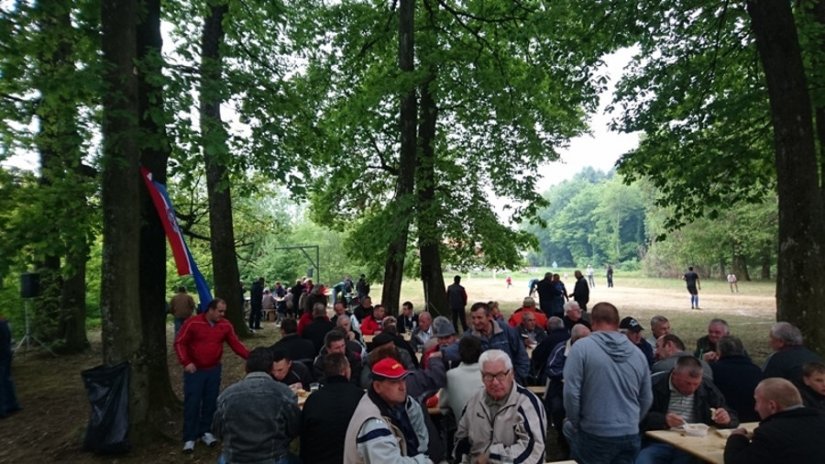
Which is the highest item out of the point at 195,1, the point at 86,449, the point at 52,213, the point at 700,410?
the point at 195,1

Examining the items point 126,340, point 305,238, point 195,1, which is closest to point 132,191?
point 126,340

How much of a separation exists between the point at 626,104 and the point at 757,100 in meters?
2.72

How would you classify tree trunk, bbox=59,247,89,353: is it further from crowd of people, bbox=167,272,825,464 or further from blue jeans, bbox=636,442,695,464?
blue jeans, bbox=636,442,695,464

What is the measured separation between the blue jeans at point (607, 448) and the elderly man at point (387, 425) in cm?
160

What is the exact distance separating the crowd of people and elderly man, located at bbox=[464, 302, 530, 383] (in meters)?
0.02

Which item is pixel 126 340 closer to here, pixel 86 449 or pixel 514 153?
pixel 86 449

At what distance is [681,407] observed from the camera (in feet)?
14.3

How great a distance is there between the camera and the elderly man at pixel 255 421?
3566 millimetres

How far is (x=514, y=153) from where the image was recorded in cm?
1519

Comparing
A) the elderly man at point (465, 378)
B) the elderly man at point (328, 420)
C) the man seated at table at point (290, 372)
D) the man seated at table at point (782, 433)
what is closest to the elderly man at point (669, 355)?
the man seated at table at point (782, 433)

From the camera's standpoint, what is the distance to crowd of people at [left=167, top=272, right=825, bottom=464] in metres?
2.96

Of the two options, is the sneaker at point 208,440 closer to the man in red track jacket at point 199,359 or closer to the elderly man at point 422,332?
the man in red track jacket at point 199,359

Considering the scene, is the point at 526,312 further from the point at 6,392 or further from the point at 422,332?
the point at 6,392

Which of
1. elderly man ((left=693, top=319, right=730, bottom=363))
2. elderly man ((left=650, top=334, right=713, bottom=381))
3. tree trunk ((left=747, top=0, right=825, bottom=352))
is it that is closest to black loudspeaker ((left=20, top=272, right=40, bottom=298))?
elderly man ((left=650, top=334, right=713, bottom=381))
